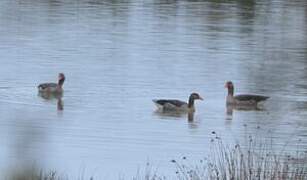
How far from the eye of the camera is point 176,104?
19.6 metres

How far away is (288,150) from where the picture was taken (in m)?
15.2

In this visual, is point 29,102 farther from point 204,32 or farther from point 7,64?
point 204,32

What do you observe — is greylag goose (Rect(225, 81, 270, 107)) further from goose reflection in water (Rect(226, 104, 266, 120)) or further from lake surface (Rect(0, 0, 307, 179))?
lake surface (Rect(0, 0, 307, 179))

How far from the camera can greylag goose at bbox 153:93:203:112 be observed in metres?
19.3

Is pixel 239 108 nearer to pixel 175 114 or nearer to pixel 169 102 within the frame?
pixel 175 114

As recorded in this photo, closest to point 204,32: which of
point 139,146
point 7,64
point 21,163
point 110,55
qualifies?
point 110,55

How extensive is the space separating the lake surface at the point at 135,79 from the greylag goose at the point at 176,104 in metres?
A: 0.19

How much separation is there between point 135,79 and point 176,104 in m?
3.53

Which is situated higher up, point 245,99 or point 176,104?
point 245,99

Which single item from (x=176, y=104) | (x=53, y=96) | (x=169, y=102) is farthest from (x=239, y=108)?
(x=53, y=96)

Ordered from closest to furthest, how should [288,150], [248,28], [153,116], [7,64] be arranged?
1. [288,150]
2. [153,116]
3. [7,64]
4. [248,28]

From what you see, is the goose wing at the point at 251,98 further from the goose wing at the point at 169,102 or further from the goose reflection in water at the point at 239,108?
the goose wing at the point at 169,102

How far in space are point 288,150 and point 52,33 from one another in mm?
18119

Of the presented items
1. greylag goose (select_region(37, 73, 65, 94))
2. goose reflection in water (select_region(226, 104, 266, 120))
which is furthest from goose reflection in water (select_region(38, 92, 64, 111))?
goose reflection in water (select_region(226, 104, 266, 120))
